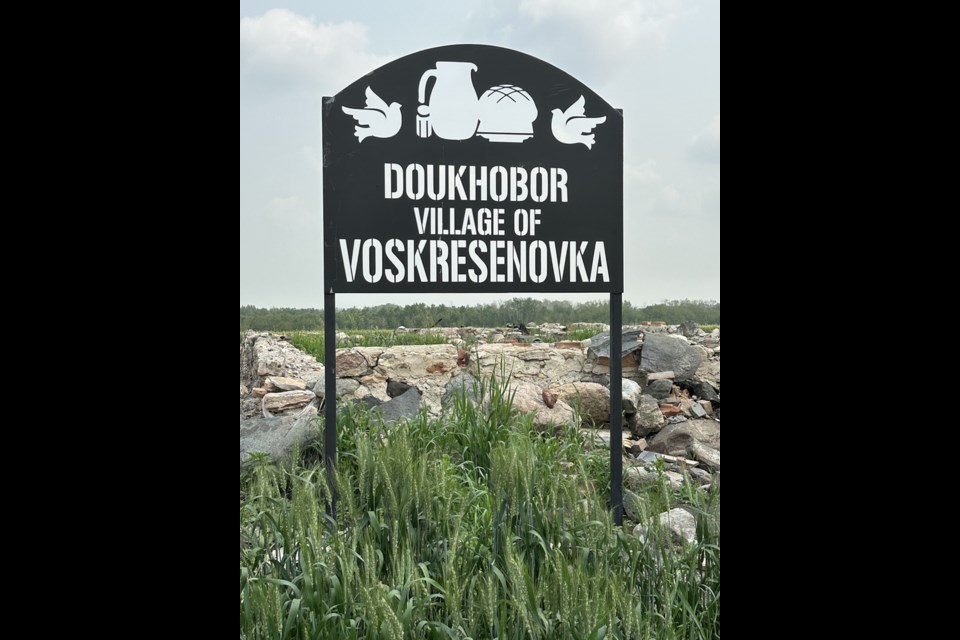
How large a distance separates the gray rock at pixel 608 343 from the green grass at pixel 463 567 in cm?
377

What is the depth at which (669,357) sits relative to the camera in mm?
7188

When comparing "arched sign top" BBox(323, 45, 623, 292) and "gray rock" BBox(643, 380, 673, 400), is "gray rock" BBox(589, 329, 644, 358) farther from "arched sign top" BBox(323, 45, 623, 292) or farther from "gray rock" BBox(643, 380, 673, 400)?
"arched sign top" BBox(323, 45, 623, 292)

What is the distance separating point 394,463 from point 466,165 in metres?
1.74

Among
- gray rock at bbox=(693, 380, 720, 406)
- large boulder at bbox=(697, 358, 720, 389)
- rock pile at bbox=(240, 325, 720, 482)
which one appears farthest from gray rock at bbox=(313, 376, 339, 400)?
large boulder at bbox=(697, 358, 720, 389)

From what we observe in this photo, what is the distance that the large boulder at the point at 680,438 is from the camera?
572cm

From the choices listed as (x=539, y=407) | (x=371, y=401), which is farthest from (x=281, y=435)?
(x=539, y=407)

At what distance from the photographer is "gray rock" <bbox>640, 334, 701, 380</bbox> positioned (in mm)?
7137

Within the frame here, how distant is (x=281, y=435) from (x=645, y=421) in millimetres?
3013

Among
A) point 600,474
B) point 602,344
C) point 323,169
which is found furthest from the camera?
point 602,344
